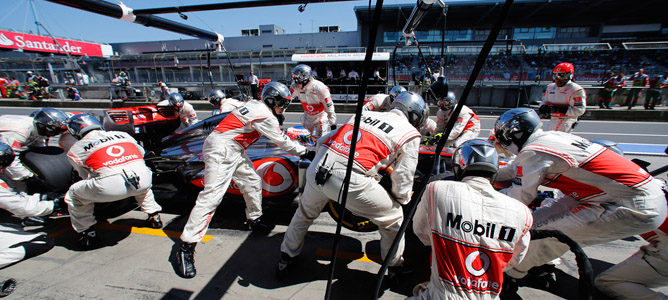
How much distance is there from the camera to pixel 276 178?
3.26 m

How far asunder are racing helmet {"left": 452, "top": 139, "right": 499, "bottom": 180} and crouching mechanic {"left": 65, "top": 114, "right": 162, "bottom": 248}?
314 centimetres

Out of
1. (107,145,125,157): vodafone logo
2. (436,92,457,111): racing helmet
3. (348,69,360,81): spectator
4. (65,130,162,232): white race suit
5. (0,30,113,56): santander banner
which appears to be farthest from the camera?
(0,30,113,56): santander banner

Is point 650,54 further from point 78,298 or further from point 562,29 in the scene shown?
point 78,298

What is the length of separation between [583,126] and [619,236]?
30.5 feet

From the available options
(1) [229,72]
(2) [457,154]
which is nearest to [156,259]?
(2) [457,154]

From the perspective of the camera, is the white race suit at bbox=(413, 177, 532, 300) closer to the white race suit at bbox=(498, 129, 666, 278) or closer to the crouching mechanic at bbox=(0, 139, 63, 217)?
the white race suit at bbox=(498, 129, 666, 278)

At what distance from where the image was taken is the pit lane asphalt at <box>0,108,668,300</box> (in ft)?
→ 7.51

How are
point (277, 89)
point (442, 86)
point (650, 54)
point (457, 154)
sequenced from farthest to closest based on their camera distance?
point (650, 54) < point (442, 86) < point (277, 89) < point (457, 154)

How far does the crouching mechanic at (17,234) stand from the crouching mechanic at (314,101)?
150 inches

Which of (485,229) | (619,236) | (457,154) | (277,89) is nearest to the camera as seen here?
(485,229)

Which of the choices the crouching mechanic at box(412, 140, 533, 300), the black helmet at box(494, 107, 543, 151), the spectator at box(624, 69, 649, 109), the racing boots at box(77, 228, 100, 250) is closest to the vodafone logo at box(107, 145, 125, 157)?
the racing boots at box(77, 228, 100, 250)

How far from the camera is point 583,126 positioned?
8.94m

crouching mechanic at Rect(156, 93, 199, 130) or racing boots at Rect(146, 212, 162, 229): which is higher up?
crouching mechanic at Rect(156, 93, 199, 130)

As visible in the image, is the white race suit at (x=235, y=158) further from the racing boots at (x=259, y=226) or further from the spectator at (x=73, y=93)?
the spectator at (x=73, y=93)
